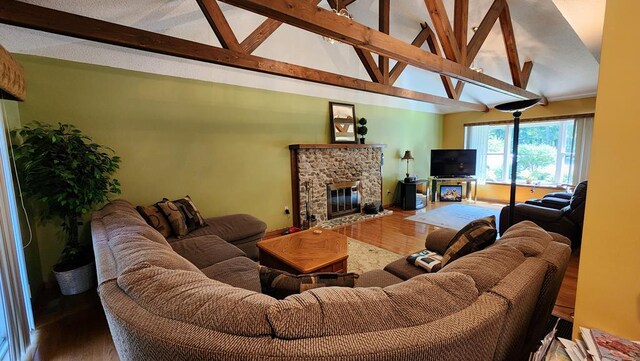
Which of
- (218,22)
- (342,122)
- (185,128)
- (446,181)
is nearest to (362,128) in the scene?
(342,122)

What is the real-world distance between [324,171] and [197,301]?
164 inches

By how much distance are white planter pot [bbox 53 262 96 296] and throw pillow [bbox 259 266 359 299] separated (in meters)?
2.34

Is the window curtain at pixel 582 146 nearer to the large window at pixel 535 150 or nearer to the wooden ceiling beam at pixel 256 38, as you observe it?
the large window at pixel 535 150

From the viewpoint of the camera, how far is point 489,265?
111 cm

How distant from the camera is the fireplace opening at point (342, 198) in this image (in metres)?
5.07

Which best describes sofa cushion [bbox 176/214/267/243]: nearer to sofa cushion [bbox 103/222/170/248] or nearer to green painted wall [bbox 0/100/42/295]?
sofa cushion [bbox 103/222/170/248]

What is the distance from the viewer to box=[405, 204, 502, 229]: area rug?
4785 mm

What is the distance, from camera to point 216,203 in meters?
3.85

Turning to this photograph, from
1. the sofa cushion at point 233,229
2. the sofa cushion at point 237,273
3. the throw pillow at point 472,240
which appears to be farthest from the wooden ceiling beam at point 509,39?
the sofa cushion at point 237,273

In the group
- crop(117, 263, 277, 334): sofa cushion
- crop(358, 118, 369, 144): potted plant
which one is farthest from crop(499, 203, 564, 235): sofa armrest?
crop(117, 263, 277, 334): sofa cushion

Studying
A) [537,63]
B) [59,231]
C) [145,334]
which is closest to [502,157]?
[537,63]

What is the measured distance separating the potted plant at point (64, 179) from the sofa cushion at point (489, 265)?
3026 millimetres

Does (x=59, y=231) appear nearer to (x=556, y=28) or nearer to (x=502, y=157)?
(x=556, y=28)

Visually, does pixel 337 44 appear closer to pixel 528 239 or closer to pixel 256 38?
pixel 256 38
